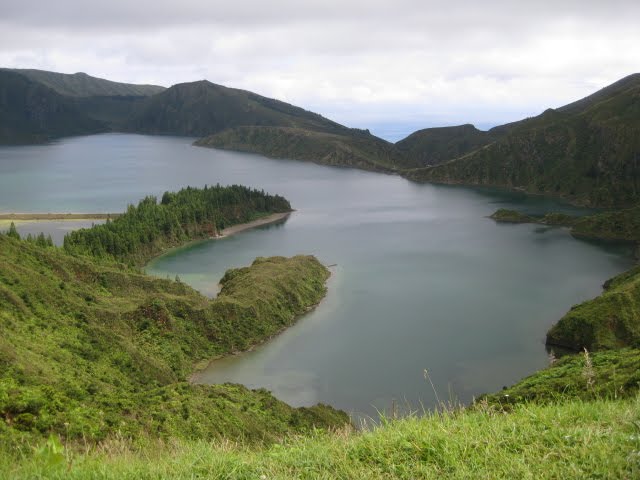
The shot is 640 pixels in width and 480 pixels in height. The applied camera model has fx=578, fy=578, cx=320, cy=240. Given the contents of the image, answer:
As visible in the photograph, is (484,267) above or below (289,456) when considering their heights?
below

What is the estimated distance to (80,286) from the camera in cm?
5034

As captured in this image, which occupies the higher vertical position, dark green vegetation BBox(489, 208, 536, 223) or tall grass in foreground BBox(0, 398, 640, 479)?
tall grass in foreground BBox(0, 398, 640, 479)

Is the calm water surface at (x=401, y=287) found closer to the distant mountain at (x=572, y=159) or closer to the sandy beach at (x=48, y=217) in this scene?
the sandy beach at (x=48, y=217)

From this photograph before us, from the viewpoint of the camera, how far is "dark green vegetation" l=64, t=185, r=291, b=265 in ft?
263

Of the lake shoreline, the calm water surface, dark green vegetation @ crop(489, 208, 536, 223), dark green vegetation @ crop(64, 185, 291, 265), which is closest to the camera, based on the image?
the calm water surface

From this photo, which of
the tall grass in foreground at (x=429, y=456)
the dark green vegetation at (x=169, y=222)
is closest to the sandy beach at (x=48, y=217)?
the dark green vegetation at (x=169, y=222)

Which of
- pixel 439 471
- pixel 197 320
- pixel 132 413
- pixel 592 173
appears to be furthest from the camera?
pixel 592 173

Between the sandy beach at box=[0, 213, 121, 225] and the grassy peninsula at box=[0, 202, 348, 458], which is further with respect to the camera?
the sandy beach at box=[0, 213, 121, 225]

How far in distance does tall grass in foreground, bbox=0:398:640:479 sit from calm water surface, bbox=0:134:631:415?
919 centimetres

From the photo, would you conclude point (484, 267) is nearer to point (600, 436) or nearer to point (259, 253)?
point (259, 253)

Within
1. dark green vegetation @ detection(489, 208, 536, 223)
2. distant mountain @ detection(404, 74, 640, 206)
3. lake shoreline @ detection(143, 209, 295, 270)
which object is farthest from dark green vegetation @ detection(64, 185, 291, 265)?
distant mountain @ detection(404, 74, 640, 206)

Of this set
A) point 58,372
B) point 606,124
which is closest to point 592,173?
point 606,124

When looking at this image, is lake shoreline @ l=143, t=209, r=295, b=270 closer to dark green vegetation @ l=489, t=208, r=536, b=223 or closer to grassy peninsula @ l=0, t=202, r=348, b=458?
grassy peninsula @ l=0, t=202, r=348, b=458

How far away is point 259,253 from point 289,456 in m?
84.1
